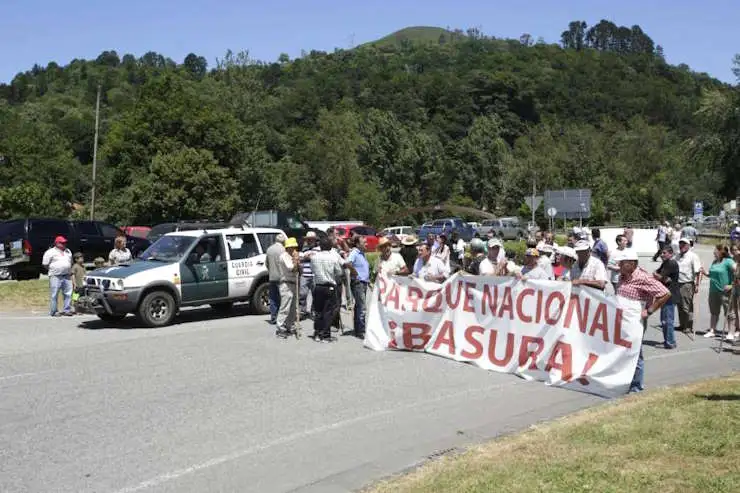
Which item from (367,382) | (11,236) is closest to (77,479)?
(367,382)

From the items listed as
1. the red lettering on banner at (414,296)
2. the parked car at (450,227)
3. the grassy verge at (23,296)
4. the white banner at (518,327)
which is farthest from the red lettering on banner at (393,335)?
the parked car at (450,227)

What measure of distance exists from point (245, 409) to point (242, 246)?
8.66 meters

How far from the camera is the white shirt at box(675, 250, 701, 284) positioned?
1427 cm

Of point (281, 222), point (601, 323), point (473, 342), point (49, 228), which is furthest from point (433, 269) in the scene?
point (281, 222)

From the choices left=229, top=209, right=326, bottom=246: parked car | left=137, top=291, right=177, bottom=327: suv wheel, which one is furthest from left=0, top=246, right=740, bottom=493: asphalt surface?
left=229, top=209, right=326, bottom=246: parked car

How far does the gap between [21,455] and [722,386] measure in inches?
288

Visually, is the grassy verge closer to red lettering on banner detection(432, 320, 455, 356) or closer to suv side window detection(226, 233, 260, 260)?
suv side window detection(226, 233, 260, 260)

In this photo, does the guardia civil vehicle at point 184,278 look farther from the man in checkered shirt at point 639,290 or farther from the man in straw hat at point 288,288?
the man in checkered shirt at point 639,290

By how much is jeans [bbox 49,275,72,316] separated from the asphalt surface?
12.2 feet

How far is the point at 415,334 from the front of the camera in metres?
12.2

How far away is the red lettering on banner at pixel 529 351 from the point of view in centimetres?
1034

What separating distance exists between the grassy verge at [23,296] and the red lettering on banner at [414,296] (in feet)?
35.3

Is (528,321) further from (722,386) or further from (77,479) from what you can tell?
(77,479)

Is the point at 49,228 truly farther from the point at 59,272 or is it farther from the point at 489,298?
the point at 489,298
